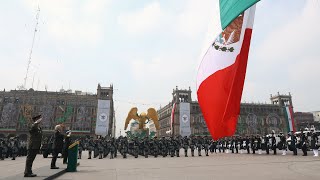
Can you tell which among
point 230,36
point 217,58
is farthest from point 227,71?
point 230,36

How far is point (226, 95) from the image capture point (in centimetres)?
1351

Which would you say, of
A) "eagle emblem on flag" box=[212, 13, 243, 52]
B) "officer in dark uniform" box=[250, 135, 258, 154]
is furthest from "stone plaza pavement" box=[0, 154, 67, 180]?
"officer in dark uniform" box=[250, 135, 258, 154]

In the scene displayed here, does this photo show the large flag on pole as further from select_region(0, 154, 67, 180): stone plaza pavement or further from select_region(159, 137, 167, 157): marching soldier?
select_region(0, 154, 67, 180): stone plaza pavement

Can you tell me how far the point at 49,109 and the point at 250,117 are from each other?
58879 mm

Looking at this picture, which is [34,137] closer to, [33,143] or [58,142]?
[33,143]

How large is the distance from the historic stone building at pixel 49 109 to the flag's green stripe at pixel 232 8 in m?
56.5

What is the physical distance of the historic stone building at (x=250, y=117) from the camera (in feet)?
246

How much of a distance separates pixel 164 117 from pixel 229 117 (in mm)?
78920

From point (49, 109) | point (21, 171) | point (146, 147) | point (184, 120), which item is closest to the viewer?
point (21, 171)

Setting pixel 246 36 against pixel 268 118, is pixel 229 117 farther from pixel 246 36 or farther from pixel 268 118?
pixel 268 118

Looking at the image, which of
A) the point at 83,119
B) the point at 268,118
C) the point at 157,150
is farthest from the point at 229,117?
the point at 268,118

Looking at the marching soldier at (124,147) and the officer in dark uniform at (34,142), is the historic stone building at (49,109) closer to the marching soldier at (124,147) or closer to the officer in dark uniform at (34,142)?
the marching soldier at (124,147)

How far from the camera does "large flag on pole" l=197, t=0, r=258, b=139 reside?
43.9 ft

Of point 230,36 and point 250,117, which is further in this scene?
point 250,117
